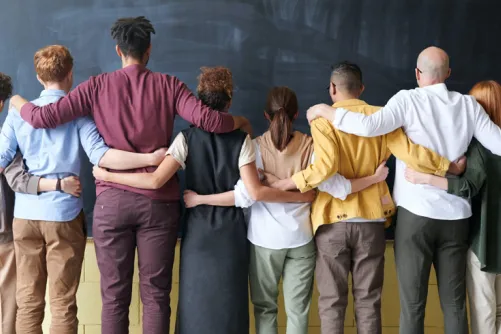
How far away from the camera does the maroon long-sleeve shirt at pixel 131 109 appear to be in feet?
6.83

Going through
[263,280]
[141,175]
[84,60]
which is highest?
[84,60]

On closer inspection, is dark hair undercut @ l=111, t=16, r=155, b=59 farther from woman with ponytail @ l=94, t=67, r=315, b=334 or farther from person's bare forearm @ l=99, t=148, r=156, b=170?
person's bare forearm @ l=99, t=148, r=156, b=170

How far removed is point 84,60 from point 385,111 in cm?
164

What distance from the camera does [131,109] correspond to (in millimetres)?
2084

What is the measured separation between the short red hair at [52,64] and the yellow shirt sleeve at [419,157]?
1.54 meters

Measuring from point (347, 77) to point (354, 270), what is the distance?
2.85 feet

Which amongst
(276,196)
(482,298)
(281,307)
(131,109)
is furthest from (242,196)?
(482,298)

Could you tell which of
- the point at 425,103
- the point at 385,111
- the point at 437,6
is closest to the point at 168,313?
the point at 385,111

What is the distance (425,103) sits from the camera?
2092 mm

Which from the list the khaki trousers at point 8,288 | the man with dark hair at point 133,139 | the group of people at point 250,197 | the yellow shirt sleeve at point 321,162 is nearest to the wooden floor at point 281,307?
the khaki trousers at point 8,288

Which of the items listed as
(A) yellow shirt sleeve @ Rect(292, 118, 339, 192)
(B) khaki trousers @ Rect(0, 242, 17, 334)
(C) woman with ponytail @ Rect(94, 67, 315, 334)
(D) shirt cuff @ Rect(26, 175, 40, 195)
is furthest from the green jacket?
(B) khaki trousers @ Rect(0, 242, 17, 334)

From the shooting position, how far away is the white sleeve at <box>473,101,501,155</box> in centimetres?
210

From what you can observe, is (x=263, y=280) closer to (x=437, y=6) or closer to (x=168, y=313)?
(x=168, y=313)

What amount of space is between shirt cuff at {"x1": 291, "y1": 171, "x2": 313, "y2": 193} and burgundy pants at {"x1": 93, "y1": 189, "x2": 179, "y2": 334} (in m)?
0.56
